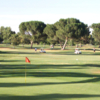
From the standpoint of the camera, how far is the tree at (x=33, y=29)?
9594cm

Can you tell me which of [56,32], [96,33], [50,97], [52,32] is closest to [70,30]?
[56,32]

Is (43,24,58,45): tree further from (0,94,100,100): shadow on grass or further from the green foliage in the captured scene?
(0,94,100,100): shadow on grass

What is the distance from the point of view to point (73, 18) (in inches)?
3381

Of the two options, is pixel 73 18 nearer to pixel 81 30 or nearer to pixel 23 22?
pixel 81 30

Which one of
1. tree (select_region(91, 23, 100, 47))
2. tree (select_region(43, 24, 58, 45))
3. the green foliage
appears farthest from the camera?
tree (select_region(91, 23, 100, 47))

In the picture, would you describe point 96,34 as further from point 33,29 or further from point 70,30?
point 70,30

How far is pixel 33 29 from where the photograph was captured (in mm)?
96188

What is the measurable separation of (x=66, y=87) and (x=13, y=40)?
91678mm

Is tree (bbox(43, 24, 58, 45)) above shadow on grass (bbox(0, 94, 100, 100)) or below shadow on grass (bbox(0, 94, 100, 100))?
above

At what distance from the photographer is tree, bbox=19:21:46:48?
95.9 meters

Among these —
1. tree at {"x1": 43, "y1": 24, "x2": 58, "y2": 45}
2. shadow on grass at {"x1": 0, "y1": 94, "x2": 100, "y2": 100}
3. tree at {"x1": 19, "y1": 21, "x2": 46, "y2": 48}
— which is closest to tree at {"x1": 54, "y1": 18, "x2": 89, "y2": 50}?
tree at {"x1": 43, "y1": 24, "x2": 58, "y2": 45}

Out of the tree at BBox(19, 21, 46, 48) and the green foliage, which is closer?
the tree at BBox(19, 21, 46, 48)

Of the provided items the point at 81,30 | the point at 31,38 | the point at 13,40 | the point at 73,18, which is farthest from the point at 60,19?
the point at 13,40

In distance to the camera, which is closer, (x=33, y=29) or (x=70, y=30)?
(x=70, y=30)
